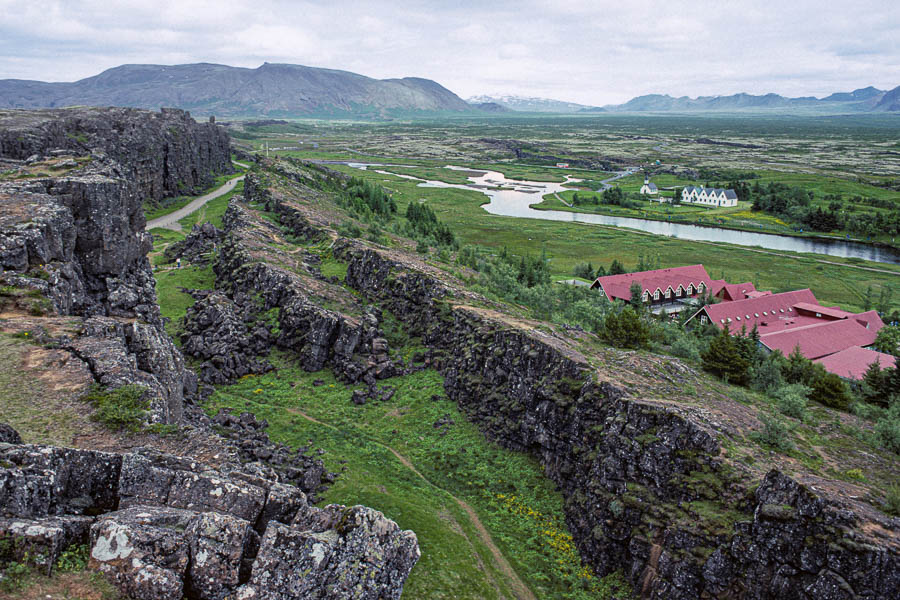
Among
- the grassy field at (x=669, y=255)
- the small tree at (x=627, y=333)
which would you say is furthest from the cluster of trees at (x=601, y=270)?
the small tree at (x=627, y=333)

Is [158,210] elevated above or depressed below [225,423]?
above

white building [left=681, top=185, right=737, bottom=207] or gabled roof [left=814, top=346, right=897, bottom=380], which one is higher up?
white building [left=681, top=185, right=737, bottom=207]

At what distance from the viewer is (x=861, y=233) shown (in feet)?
422

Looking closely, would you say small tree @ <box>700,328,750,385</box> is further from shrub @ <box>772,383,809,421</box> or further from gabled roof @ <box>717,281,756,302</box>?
gabled roof @ <box>717,281,756,302</box>

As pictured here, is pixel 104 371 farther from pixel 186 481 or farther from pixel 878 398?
pixel 878 398

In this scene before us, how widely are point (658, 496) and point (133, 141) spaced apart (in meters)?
92.6

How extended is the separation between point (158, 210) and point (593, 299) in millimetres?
68156

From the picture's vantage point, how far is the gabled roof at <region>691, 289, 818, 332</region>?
60.0 metres

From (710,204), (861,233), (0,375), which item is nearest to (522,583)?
(0,375)

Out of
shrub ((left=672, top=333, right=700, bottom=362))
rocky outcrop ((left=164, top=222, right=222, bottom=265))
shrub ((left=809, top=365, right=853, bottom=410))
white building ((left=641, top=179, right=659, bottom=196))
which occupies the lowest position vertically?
shrub ((left=809, top=365, right=853, bottom=410))

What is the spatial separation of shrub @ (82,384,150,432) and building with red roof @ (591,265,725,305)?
57.2 metres

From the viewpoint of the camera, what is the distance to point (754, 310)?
2462 inches

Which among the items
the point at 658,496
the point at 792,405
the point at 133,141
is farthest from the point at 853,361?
the point at 133,141

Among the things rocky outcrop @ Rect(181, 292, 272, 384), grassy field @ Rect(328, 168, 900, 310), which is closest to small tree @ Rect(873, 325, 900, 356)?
grassy field @ Rect(328, 168, 900, 310)
